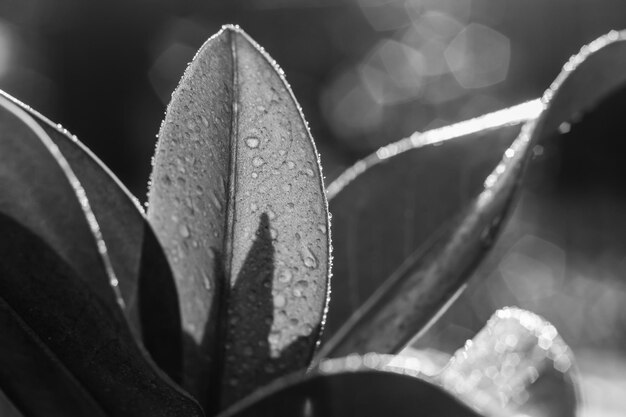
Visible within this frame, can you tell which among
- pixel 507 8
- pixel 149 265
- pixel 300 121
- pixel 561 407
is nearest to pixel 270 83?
pixel 300 121

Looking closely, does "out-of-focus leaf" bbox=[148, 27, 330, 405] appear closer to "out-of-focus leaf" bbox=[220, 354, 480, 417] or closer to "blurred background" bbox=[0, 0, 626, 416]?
"out-of-focus leaf" bbox=[220, 354, 480, 417]

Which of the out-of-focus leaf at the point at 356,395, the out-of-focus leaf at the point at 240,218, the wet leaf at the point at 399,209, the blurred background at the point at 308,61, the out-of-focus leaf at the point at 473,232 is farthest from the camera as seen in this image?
the blurred background at the point at 308,61

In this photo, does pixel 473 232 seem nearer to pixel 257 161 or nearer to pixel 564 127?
pixel 564 127

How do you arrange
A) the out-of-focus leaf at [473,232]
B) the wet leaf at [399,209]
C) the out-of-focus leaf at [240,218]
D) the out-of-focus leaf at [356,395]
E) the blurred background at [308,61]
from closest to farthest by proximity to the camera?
the out-of-focus leaf at [356,395]
the out-of-focus leaf at [240,218]
the out-of-focus leaf at [473,232]
the wet leaf at [399,209]
the blurred background at [308,61]

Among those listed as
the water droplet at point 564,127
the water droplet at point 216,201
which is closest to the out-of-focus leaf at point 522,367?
the water droplet at point 564,127

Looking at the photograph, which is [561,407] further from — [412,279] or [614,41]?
[614,41]

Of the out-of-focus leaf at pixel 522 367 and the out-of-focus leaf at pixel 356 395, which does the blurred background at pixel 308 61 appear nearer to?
the out-of-focus leaf at pixel 522 367
